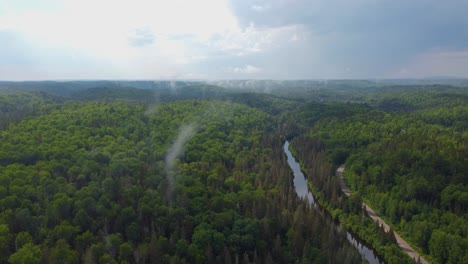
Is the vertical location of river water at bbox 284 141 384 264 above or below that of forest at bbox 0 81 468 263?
below

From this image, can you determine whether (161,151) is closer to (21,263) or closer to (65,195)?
(65,195)

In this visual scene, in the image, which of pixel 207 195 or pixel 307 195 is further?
pixel 307 195

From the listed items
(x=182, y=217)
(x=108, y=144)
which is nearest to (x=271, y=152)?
(x=108, y=144)

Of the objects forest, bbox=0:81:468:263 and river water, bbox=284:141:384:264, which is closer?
forest, bbox=0:81:468:263

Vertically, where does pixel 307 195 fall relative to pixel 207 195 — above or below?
below

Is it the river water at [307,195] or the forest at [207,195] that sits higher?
the forest at [207,195]
